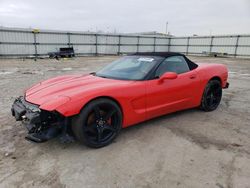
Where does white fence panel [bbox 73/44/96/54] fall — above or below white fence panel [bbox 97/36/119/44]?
below

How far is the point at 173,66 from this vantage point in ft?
13.0

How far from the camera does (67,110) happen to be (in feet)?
8.46

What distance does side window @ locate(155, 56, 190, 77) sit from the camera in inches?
145

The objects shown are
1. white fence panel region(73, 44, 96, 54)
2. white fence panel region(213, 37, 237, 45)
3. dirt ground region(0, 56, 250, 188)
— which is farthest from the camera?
white fence panel region(213, 37, 237, 45)

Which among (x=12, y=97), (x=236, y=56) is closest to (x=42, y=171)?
(x=12, y=97)

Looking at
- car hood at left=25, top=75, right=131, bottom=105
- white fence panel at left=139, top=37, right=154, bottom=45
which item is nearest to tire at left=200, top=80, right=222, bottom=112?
car hood at left=25, top=75, right=131, bottom=105

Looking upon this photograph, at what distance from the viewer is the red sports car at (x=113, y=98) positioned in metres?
2.69

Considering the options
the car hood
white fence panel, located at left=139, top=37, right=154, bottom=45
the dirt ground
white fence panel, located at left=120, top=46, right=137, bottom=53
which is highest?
white fence panel, located at left=139, top=37, right=154, bottom=45

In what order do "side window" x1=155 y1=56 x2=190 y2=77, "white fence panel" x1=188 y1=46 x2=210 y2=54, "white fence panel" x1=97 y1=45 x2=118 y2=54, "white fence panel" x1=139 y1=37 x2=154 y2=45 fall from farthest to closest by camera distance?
"white fence panel" x1=139 y1=37 x2=154 y2=45
"white fence panel" x1=188 y1=46 x2=210 y2=54
"white fence panel" x1=97 y1=45 x2=118 y2=54
"side window" x1=155 y1=56 x2=190 y2=77

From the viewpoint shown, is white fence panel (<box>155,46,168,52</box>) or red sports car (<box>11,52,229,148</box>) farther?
white fence panel (<box>155,46,168,52</box>)

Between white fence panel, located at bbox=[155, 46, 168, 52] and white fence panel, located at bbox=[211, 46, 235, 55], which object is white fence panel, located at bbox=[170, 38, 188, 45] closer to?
white fence panel, located at bbox=[155, 46, 168, 52]

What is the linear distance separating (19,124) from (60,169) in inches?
65.3

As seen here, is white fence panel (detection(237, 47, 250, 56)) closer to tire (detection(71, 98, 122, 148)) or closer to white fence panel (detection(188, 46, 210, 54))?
white fence panel (detection(188, 46, 210, 54))

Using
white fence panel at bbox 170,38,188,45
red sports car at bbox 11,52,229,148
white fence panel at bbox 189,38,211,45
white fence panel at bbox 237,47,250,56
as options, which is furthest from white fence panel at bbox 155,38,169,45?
red sports car at bbox 11,52,229,148
